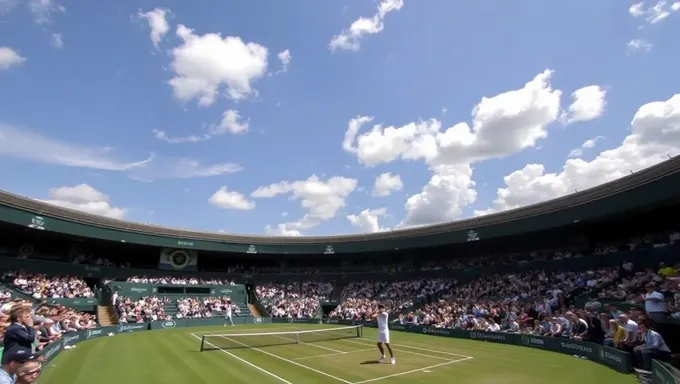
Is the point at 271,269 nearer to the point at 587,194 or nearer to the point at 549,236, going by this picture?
the point at 549,236

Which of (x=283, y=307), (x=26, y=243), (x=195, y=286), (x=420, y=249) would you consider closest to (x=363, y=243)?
(x=420, y=249)

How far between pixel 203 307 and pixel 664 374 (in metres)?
38.3

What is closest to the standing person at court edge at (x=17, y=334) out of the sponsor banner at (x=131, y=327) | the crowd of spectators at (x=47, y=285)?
the sponsor banner at (x=131, y=327)

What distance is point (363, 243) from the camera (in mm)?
48062

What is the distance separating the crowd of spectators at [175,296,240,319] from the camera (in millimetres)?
38234

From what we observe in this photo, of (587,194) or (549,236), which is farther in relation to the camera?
(549,236)

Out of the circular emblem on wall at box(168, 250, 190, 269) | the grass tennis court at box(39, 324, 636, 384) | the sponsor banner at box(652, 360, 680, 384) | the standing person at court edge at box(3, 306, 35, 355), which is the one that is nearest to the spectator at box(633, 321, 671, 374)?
the grass tennis court at box(39, 324, 636, 384)

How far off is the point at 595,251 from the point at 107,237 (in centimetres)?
4270

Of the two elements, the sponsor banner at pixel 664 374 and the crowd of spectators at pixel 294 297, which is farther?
the crowd of spectators at pixel 294 297

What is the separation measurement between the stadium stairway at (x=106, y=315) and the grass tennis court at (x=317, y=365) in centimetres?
1396

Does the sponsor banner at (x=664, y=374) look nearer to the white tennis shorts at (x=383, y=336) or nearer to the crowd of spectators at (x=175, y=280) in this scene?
the white tennis shorts at (x=383, y=336)

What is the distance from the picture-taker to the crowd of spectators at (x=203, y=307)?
125 ft

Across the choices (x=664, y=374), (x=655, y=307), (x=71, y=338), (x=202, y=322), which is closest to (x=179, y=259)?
(x=202, y=322)

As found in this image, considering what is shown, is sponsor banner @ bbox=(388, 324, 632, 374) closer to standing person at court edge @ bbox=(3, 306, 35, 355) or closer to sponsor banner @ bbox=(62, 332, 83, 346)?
standing person at court edge @ bbox=(3, 306, 35, 355)
